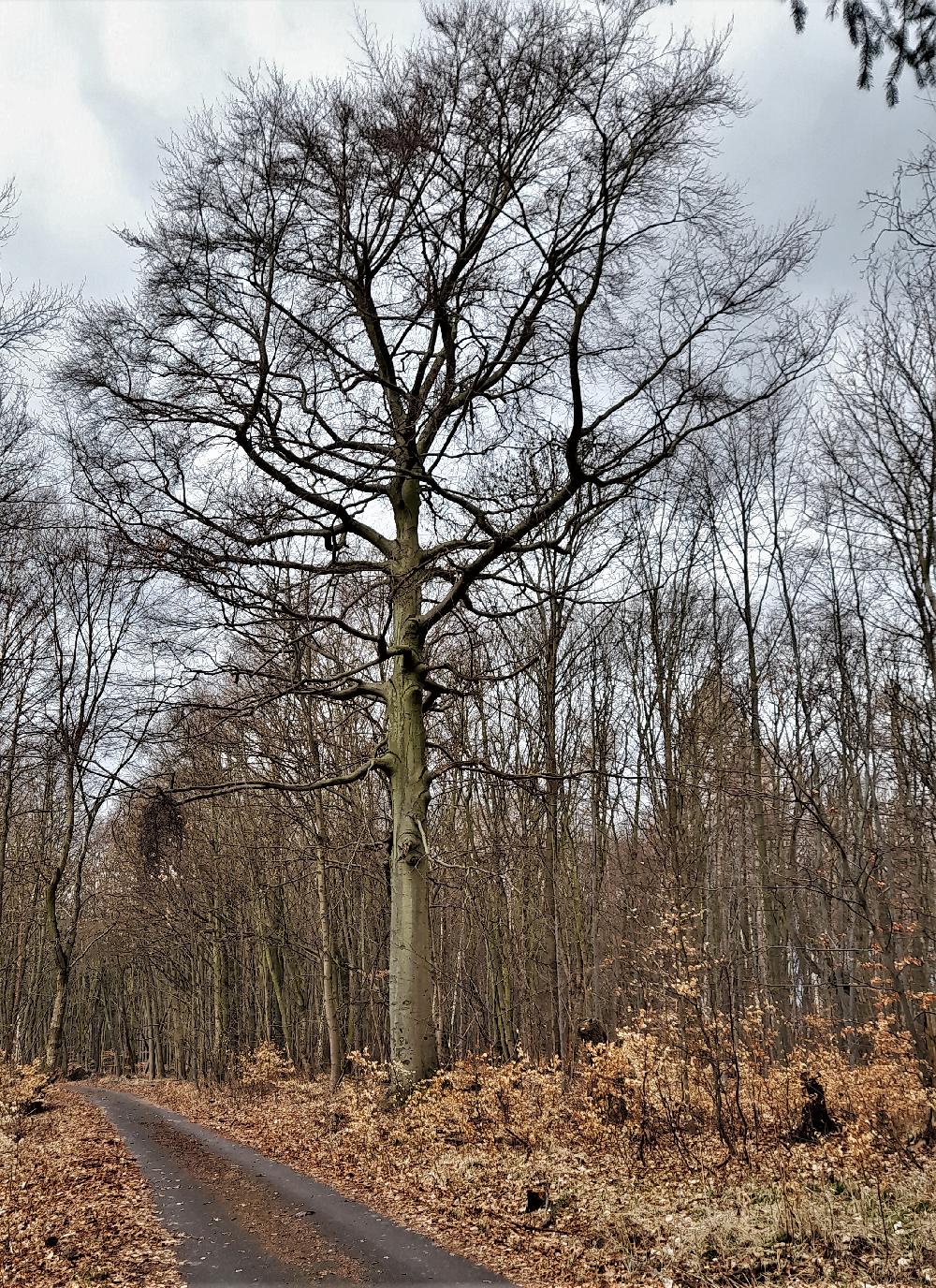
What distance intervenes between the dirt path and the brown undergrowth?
0.83 feet

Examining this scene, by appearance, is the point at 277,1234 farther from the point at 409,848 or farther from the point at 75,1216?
the point at 409,848

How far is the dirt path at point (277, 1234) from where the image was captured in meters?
6.13

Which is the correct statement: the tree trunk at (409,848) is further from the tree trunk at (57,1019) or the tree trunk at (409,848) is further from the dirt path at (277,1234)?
the tree trunk at (57,1019)

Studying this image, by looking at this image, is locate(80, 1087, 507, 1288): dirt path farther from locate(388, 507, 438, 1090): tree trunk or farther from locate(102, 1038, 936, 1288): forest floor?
locate(388, 507, 438, 1090): tree trunk

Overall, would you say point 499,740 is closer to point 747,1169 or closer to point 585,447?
point 585,447

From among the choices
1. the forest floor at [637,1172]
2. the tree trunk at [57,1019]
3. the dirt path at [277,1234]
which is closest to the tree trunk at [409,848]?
the forest floor at [637,1172]

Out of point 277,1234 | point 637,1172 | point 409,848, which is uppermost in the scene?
point 409,848

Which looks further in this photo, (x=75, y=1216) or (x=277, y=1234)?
(x=75, y=1216)

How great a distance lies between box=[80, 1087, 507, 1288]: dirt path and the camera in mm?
6129

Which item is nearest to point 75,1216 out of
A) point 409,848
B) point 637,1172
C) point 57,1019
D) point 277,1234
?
point 277,1234

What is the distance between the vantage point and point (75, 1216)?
7680 mm

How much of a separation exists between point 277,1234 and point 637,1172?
3.29 metres

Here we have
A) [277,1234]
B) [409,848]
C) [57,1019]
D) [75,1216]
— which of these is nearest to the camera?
[277,1234]

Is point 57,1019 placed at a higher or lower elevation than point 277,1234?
higher
